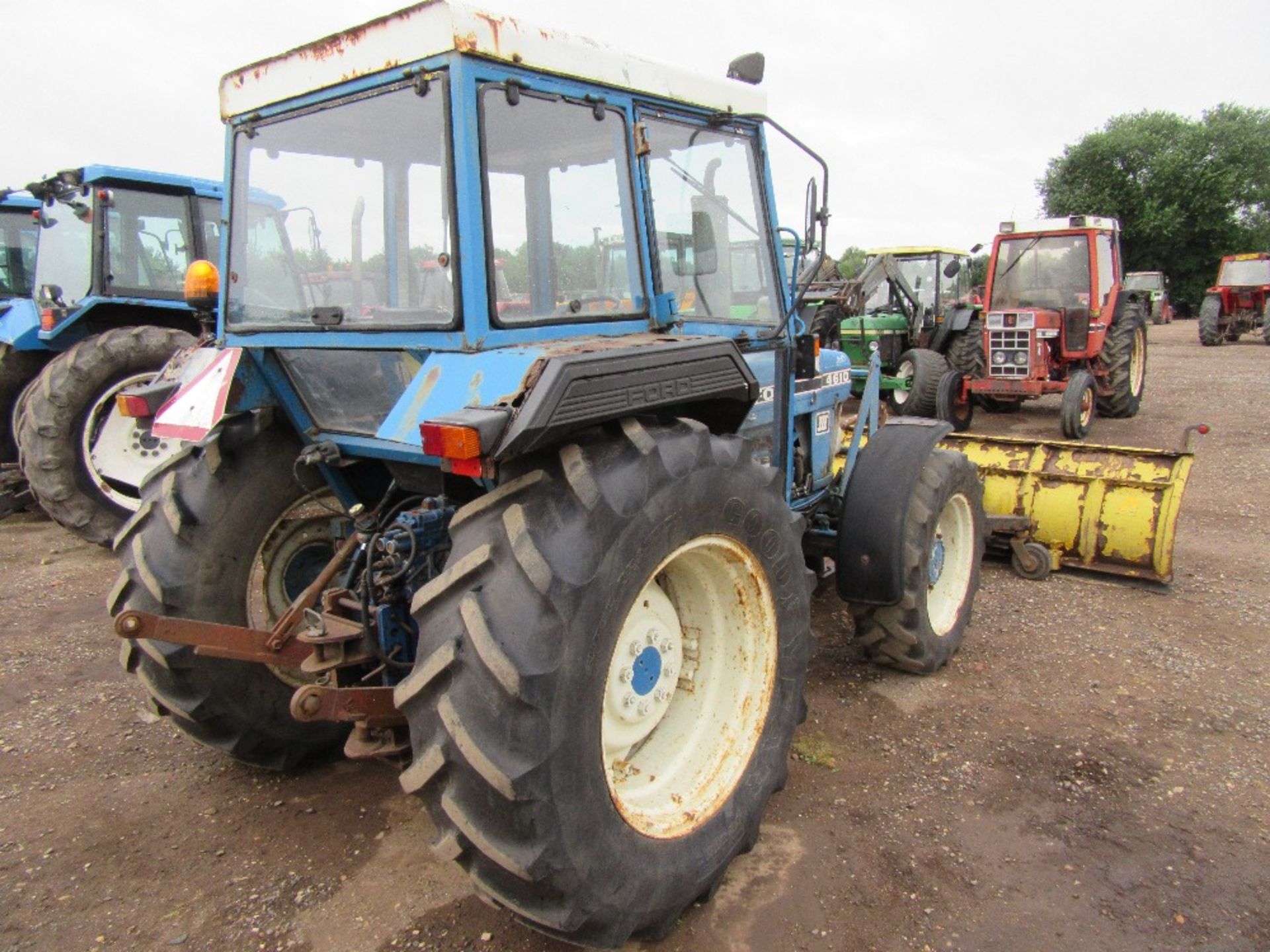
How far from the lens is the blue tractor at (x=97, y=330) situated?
599cm

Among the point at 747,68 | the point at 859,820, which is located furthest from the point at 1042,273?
the point at 859,820

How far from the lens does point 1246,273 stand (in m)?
20.8

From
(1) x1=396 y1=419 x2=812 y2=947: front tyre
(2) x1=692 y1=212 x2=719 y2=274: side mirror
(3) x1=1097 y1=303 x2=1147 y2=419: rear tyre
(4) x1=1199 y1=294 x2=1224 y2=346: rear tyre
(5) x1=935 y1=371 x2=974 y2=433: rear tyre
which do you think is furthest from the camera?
(4) x1=1199 y1=294 x2=1224 y2=346: rear tyre

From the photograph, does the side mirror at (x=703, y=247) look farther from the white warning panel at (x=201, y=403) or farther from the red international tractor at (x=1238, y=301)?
the red international tractor at (x=1238, y=301)

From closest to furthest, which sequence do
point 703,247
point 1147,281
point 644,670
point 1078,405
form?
point 644,670, point 703,247, point 1078,405, point 1147,281

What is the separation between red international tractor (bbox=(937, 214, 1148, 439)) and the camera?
1002 centimetres

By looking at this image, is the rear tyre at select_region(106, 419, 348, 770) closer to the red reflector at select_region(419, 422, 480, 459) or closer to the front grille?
the red reflector at select_region(419, 422, 480, 459)

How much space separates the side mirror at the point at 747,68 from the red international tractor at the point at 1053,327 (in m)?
7.76

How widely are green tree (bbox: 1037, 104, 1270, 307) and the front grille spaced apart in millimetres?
25918

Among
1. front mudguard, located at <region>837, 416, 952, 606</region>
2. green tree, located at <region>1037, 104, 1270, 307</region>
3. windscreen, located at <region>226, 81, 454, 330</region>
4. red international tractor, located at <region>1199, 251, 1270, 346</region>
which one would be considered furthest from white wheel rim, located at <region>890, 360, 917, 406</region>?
green tree, located at <region>1037, 104, 1270, 307</region>

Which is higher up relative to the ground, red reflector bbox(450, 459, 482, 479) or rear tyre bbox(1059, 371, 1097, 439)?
red reflector bbox(450, 459, 482, 479)

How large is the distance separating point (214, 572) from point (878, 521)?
98.4 inches

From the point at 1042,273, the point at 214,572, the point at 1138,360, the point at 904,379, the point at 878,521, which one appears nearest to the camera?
the point at 214,572

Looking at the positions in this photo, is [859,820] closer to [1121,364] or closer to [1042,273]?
[1121,364]
